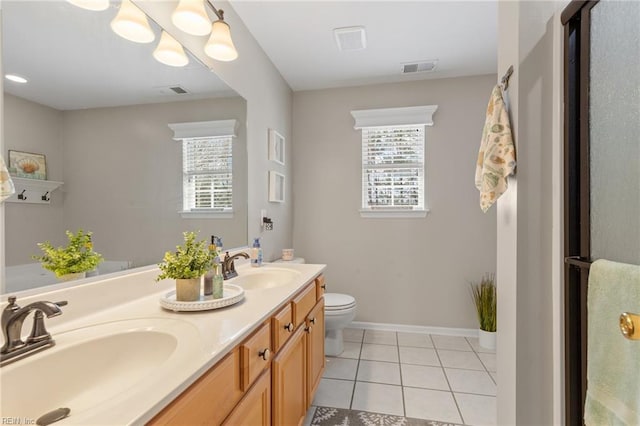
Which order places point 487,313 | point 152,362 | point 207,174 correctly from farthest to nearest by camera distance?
point 487,313
point 207,174
point 152,362

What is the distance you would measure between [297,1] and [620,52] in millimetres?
1742

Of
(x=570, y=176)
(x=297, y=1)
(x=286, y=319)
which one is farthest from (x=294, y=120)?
(x=570, y=176)

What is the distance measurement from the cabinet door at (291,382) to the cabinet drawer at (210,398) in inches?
13.1

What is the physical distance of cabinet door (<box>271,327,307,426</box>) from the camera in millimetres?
1193

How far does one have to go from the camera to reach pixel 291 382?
1368mm

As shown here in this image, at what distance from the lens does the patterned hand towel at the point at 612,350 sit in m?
0.73

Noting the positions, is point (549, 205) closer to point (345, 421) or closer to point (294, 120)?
point (345, 421)

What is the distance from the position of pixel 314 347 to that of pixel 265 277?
512mm

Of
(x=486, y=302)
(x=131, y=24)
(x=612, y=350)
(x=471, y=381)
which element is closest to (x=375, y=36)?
(x=131, y=24)

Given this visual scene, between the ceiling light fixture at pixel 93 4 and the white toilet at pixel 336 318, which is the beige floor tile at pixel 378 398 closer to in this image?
the white toilet at pixel 336 318

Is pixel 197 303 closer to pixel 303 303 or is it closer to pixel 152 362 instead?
pixel 152 362

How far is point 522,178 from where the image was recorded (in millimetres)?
1177

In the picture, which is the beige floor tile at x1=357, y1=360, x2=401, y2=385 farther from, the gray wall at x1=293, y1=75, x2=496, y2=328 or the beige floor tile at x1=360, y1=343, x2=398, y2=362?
the gray wall at x1=293, y1=75, x2=496, y2=328

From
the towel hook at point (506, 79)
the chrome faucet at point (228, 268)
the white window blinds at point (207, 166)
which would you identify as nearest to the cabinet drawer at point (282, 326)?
the chrome faucet at point (228, 268)
